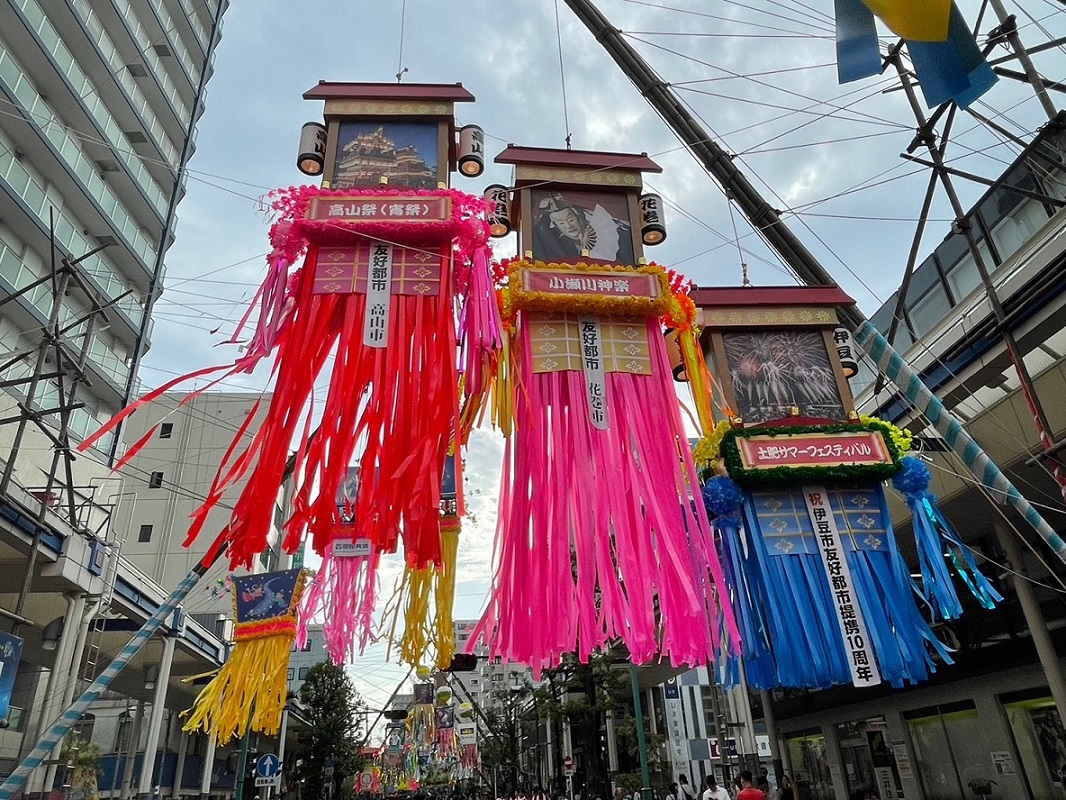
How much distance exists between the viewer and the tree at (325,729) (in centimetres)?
2756

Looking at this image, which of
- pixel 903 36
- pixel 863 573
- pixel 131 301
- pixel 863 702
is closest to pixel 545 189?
pixel 903 36

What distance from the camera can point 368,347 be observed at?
4980 mm

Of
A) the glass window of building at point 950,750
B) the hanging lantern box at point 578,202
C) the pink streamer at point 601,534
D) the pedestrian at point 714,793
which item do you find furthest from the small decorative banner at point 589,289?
the glass window of building at point 950,750

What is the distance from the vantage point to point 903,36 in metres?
5.34

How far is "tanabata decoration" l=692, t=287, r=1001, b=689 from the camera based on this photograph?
18.3ft

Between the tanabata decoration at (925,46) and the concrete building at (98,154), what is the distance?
13025mm

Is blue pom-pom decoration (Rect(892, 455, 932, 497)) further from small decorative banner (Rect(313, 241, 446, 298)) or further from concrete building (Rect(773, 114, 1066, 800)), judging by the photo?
small decorative banner (Rect(313, 241, 446, 298))

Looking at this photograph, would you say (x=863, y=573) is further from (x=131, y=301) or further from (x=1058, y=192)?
(x=131, y=301)

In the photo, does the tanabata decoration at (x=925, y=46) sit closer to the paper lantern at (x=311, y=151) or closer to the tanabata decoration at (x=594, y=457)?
the tanabata decoration at (x=594, y=457)

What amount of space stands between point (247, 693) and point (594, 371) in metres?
7.25

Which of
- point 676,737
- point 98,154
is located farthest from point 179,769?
point 676,737

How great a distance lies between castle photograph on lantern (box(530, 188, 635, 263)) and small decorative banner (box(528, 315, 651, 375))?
27.9 inches

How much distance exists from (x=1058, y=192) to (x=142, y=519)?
104 ft

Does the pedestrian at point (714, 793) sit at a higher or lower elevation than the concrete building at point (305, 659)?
lower
